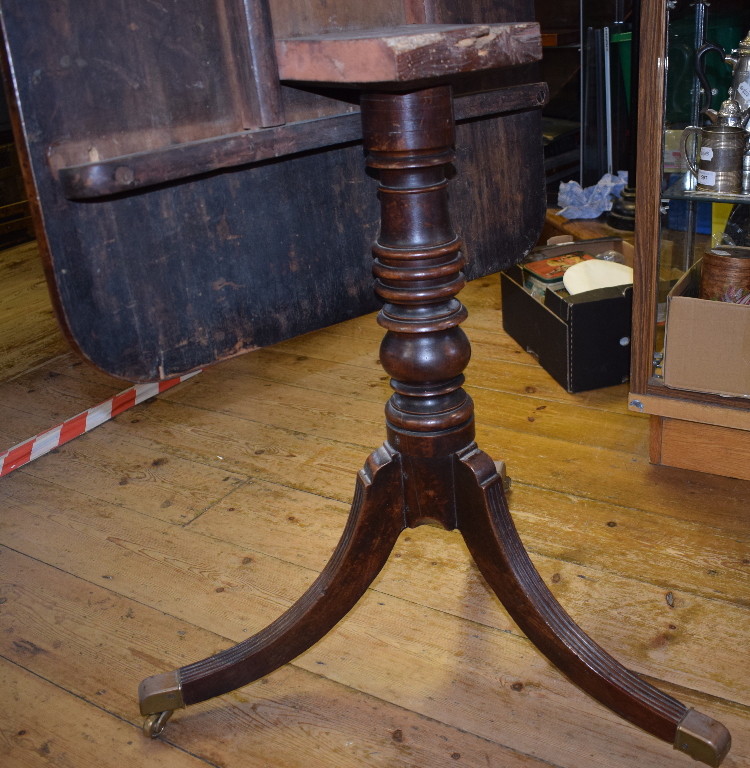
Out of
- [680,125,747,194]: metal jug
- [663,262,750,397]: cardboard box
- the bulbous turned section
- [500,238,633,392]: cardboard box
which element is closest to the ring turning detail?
the bulbous turned section

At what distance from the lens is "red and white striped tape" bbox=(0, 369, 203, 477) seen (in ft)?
6.38

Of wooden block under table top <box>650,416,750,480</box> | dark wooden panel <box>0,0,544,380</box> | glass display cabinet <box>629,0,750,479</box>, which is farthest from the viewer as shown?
wooden block under table top <box>650,416,750,480</box>

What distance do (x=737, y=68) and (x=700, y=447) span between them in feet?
2.27

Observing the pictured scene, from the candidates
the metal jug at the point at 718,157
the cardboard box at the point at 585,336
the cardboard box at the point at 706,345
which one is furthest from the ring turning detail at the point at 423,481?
the cardboard box at the point at 585,336

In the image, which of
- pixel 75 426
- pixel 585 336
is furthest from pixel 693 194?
pixel 75 426

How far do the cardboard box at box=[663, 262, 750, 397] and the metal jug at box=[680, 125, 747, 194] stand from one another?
0.17 meters

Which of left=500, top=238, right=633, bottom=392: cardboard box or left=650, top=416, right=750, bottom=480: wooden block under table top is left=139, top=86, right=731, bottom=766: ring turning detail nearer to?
left=650, top=416, right=750, bottom=480: wooden block under table top

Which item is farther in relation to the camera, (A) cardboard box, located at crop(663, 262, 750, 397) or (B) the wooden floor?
(A) cardboard box, located at crop(663, 262, 750, 397)

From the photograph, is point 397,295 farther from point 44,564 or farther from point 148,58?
point 44,564

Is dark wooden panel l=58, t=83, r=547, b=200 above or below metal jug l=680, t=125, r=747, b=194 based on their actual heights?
above

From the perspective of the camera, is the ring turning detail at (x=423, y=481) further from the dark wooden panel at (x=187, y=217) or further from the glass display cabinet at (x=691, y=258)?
the glass display cabinet at (x=691, y=258)

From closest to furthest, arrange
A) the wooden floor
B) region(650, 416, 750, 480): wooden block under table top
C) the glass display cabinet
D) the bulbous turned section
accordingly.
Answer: the bulbous turned section, the wooden floor, the glass display cabinet, region(650, 416, 750, 480): wooden block under table top

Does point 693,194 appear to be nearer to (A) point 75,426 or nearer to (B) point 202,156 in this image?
(B) point 202,156

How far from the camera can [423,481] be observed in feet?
3.50
